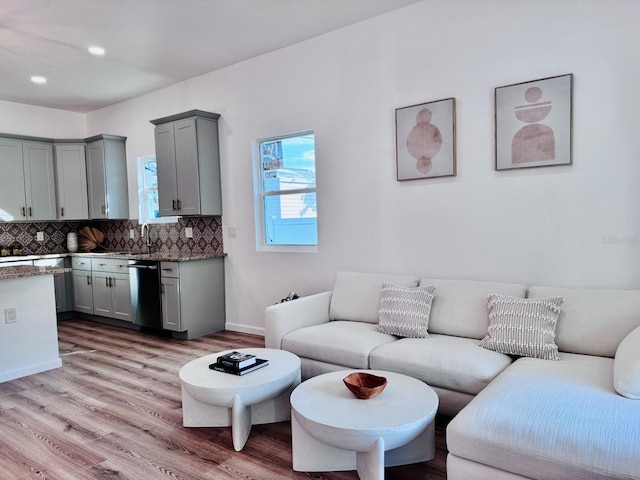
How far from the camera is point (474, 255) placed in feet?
10.7

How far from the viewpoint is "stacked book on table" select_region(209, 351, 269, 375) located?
2494 mm

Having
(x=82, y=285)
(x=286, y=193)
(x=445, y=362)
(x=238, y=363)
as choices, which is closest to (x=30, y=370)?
(x=82, y=285)

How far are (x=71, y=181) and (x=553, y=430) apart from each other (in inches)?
251

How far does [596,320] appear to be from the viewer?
250 cm

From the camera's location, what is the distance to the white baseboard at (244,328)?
4.70m

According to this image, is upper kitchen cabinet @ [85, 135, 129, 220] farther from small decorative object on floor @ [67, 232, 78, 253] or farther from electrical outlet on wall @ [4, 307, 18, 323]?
electrical outlet on wall @ [4, 307, 18, 323]

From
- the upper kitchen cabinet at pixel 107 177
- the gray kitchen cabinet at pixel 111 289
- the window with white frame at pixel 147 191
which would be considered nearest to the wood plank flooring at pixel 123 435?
the gray kitchen cabinet at pixel 111 289

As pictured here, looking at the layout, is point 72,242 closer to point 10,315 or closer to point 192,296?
point 192,296

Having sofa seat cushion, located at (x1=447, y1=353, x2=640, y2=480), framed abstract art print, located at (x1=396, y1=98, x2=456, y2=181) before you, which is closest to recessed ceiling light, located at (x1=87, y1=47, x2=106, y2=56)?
framed abstract art print, located at (x1=396, y1=98, x2=456, y2=181)

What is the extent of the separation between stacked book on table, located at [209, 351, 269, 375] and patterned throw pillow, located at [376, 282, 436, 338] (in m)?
0.91

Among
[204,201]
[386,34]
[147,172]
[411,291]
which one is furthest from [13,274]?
[386,34]

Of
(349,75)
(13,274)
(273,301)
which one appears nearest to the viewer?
(13,274)

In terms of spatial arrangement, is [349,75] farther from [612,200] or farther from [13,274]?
[13,274]

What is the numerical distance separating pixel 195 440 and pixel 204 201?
2.83 m
